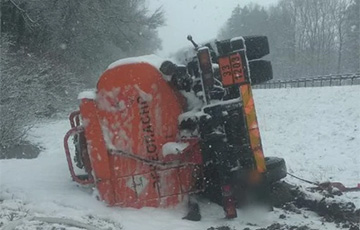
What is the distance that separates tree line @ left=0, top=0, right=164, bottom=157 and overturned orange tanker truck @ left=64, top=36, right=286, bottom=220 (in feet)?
27.7

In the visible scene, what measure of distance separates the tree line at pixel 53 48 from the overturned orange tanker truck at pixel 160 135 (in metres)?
8.44

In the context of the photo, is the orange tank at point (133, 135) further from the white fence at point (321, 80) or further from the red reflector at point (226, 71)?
the white fence at point (321, 80)

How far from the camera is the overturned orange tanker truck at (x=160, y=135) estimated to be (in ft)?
16.4


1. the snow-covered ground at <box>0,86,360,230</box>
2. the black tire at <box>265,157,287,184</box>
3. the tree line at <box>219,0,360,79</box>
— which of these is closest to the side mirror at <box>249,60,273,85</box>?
the black tire at <box>265,157,287,184</box>

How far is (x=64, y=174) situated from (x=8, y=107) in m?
8.03

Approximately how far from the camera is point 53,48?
21.0 m

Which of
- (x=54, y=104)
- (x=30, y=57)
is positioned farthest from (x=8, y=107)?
(x=54, y=104)

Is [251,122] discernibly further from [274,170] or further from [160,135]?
[160,135]

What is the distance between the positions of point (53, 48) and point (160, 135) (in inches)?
673

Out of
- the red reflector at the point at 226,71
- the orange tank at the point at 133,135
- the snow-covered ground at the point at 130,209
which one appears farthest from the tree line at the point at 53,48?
the red reflector at the point at 226,71

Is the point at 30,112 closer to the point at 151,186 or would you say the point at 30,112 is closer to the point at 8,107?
the point at 8,107

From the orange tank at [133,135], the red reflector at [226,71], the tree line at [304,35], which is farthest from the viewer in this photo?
the tree line at [304,35]

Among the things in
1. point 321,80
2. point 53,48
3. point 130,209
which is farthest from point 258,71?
point 321,80

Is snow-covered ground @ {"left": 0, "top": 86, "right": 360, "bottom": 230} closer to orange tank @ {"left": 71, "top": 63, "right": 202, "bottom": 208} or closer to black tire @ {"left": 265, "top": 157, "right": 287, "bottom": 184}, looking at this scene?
orange tank @ {"left": 71, "top": 63, "right": 202, "bottom": 208}
